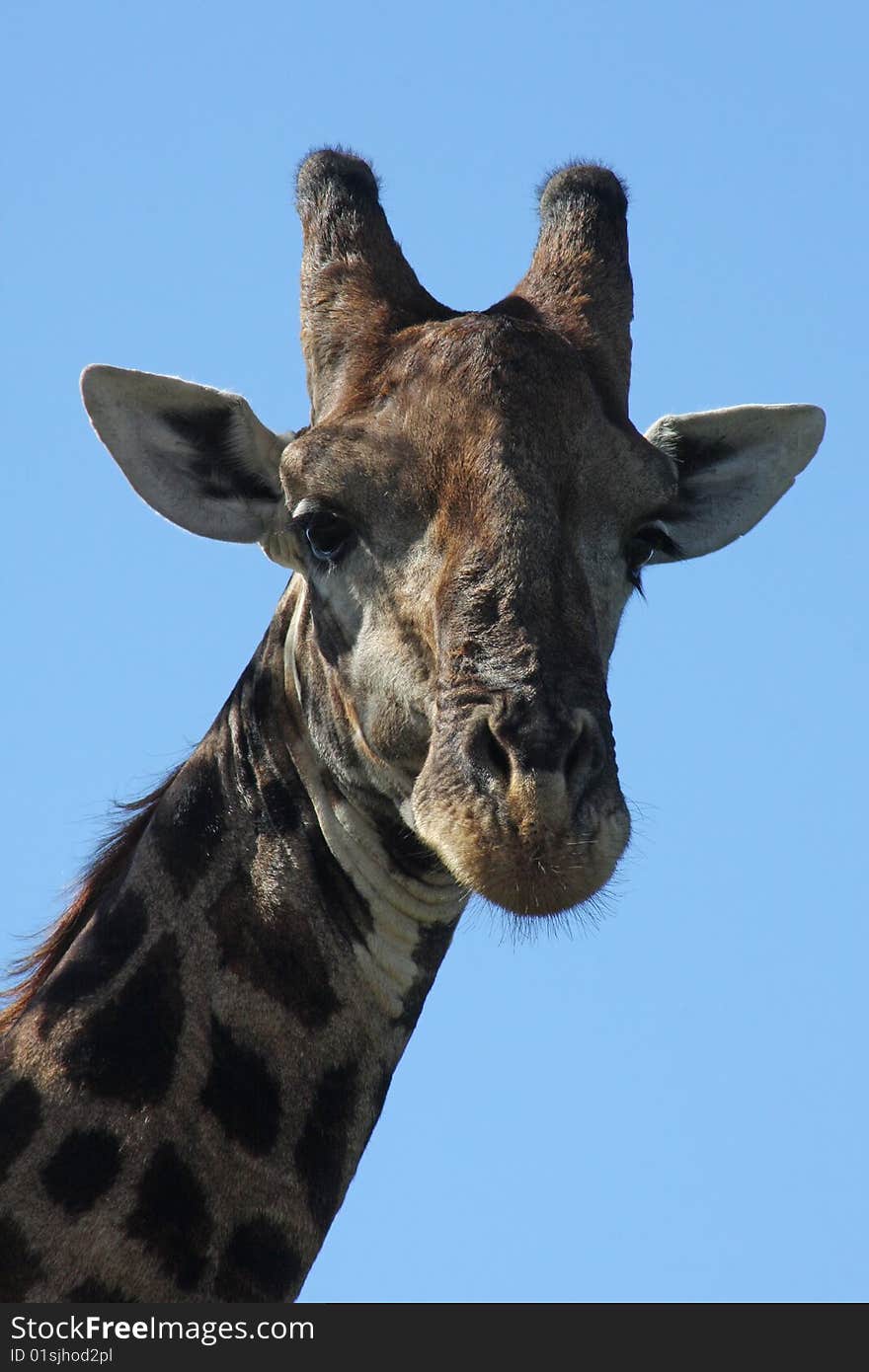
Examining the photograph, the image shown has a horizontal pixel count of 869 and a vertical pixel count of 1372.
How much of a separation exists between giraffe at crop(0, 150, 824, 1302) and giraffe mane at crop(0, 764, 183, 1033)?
21 mm

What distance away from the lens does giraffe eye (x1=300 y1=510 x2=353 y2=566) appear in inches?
387

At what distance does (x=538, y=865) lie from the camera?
27.9 feet

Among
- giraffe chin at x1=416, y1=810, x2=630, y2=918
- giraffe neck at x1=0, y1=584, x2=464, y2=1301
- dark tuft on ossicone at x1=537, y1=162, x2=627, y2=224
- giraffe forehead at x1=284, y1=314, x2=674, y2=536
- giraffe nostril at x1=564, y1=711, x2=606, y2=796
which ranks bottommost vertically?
giraffe neck at x1=0, y1=584, x2=464, y2=1301

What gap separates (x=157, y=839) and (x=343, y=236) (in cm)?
315

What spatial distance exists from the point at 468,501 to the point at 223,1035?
248 cm

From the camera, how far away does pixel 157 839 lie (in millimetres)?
10000

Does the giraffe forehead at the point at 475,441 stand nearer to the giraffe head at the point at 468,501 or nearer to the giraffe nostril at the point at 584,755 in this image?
the giraffe head at the point at 468,501

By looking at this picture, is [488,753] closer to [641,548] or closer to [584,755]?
[584,755]

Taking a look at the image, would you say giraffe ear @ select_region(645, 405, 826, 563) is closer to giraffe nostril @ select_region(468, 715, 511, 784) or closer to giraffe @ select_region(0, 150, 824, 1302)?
giraffe @ select_region(0, 150, 824, 1302)

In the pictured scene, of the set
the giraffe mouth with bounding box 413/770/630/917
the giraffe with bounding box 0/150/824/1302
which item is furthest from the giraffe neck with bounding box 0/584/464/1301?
the giraffe mouth with bounding box 413/770/630/917

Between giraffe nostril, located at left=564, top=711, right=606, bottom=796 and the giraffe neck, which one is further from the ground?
giraffe nostril, located at left=564, top=711, right=606, bottom=796

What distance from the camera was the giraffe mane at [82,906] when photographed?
10.2m

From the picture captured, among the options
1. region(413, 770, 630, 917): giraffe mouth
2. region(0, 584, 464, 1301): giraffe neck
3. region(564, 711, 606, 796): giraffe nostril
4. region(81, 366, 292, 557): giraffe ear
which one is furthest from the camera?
region(81, 366, 292, 557): giraffe ear

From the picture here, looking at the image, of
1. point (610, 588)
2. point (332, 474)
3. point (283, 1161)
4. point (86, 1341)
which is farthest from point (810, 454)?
point (86, 1341)
